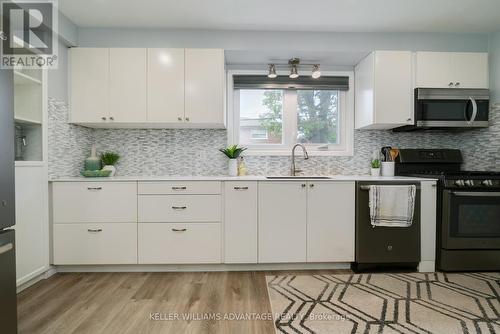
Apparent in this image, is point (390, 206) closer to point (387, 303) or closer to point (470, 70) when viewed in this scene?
point (387, 303)

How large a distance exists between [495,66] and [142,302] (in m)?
3.77

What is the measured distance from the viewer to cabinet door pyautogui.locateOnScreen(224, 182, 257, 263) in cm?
245

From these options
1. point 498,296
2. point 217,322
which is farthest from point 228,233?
point 498,296

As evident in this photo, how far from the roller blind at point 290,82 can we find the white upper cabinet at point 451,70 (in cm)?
72

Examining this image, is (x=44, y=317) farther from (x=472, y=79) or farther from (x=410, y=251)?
(x=472, y=79)

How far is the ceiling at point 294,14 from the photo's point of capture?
227cm

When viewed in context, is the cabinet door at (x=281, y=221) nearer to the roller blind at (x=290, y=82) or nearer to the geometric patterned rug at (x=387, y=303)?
the geometric patterned rug at (x=387, y=303)

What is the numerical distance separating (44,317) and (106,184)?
103 cm

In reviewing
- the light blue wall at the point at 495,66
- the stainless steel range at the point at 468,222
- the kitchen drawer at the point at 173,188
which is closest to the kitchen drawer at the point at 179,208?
the kitchen drawer at the point at 173,188

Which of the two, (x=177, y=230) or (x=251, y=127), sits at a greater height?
(x=251, y=127)

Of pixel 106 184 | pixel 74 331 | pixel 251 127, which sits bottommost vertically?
pixel 74 331

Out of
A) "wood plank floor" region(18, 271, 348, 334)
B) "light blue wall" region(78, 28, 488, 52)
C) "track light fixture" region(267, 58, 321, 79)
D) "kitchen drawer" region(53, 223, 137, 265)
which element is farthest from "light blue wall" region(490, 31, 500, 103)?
"kitchen drawer" region(53, 223, 137, 265)

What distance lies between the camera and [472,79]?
2.72 metres

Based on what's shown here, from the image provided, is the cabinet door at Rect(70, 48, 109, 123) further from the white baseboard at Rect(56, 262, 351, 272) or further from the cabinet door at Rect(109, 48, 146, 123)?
the white baseboard at Rect(56, 262, 351, 272)
